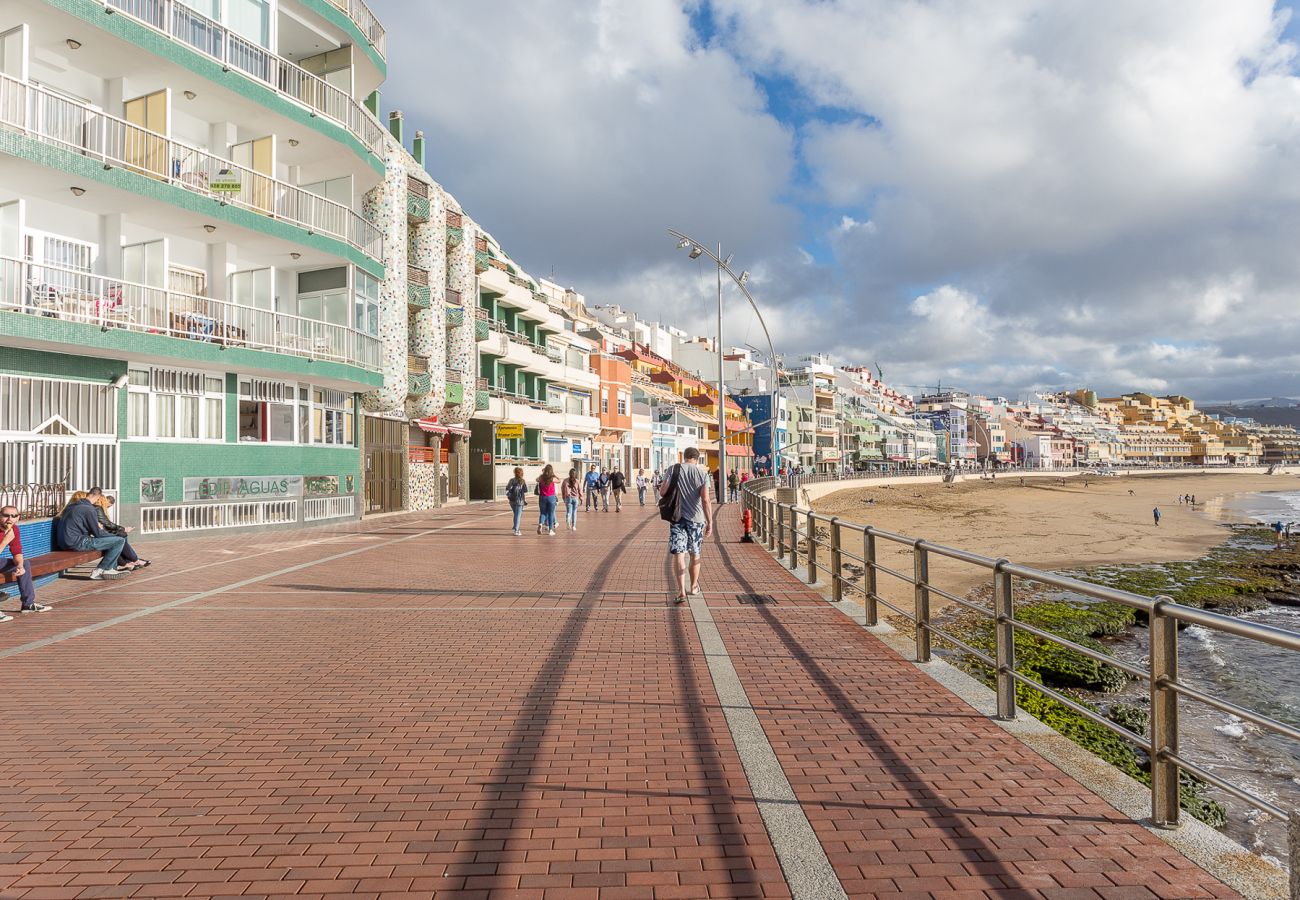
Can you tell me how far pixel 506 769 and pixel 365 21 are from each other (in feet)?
84.5

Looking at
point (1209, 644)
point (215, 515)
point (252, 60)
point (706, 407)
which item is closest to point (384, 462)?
point (215, 515)

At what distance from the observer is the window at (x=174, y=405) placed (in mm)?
17781

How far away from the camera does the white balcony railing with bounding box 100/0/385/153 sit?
57.4 feet

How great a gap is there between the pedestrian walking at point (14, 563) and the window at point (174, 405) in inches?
380

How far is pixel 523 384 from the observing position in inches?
1775

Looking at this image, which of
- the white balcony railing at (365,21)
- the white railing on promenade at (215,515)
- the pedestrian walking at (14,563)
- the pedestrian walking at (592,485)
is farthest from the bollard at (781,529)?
the white balcony railing at (365,21)

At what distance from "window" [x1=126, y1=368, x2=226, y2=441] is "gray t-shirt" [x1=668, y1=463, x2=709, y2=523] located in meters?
13.8

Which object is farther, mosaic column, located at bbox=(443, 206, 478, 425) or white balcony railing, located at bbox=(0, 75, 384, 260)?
mosaic column, located at bbox=(443, 206, 478, 425)

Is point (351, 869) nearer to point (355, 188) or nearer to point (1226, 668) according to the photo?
point (1226, 668)

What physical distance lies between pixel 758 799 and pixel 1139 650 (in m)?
12.1

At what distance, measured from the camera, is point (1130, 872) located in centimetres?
314

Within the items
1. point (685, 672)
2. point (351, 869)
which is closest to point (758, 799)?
point (351, 869)

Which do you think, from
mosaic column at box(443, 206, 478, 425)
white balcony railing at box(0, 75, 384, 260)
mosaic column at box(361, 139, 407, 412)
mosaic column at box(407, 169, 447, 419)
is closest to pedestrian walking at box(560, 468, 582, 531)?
mosaic column at box(361, 139, 407, 412)

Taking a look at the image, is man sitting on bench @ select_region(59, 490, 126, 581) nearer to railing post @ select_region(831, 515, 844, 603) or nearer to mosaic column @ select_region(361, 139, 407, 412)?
railing post @ select_region(831, 515, 844, 603)
